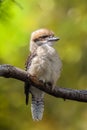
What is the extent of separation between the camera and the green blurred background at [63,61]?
7.65m

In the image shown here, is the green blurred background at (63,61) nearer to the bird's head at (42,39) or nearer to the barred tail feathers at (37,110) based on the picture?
the barred tail feathers at (37,110)

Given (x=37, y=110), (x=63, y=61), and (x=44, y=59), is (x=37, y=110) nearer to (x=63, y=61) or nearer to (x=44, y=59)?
(x=44, y=59)

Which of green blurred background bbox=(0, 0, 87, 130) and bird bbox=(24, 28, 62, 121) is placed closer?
bird bbox=(24, 28, 62, 121)

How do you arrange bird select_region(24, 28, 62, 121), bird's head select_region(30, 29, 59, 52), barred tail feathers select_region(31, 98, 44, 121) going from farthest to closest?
barred tail feathers select_region(31, 98, 44, 121) → bird's head select_region(30, 29, 59, 52) → bird select_region(24, 28, 62, 121)

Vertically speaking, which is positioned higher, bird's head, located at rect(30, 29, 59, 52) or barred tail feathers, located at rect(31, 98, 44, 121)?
bird's head, located at rect(30, 29, 59, 52)

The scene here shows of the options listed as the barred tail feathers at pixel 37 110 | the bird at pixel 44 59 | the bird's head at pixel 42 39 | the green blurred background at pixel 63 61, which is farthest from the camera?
the green blurred background at pixel 63 61

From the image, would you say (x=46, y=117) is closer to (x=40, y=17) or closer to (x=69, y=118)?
(x=69, y=118)

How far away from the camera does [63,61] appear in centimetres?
775

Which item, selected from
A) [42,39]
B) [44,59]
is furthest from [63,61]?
[44,59]

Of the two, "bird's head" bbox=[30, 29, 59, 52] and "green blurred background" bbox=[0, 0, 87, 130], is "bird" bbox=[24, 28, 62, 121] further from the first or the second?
"green blurred background" bbox=[0, 0, 87, 130]

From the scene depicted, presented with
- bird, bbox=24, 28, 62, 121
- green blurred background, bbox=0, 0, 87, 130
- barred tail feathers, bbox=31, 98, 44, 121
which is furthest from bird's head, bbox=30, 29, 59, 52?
green blurred background, bbox=0, 0, 87, 130

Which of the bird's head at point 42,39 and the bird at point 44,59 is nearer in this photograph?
the bird at point 44,59

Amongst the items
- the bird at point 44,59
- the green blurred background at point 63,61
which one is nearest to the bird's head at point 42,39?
the bird at point 44,59

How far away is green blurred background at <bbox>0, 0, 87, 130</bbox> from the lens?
7.65 meters
